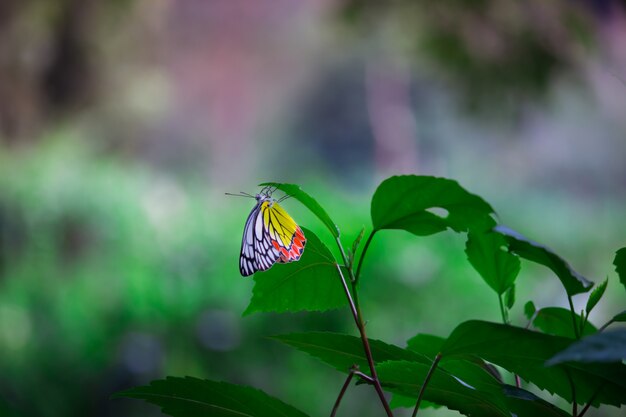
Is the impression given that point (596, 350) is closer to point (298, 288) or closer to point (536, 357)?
point (536, 357)

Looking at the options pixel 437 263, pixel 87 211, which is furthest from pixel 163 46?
pixel 437 263

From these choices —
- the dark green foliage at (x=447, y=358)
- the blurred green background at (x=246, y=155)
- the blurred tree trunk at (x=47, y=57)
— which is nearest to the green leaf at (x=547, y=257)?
the dark green foliage at (x=447, y=358)

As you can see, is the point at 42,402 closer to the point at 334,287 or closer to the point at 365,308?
the point at 365,308

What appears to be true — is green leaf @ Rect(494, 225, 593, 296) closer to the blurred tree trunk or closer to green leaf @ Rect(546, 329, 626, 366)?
Result: green leaf @ Rect(546, 329, 626, 366)

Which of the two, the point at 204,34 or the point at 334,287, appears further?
the point at 204,34

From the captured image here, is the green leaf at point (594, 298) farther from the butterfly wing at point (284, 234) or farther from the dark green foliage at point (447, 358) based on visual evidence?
the butterfly wing at point (284, 234)

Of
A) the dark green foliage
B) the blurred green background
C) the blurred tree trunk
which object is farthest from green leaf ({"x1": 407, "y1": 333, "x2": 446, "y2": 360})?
the blurred tree trunk
